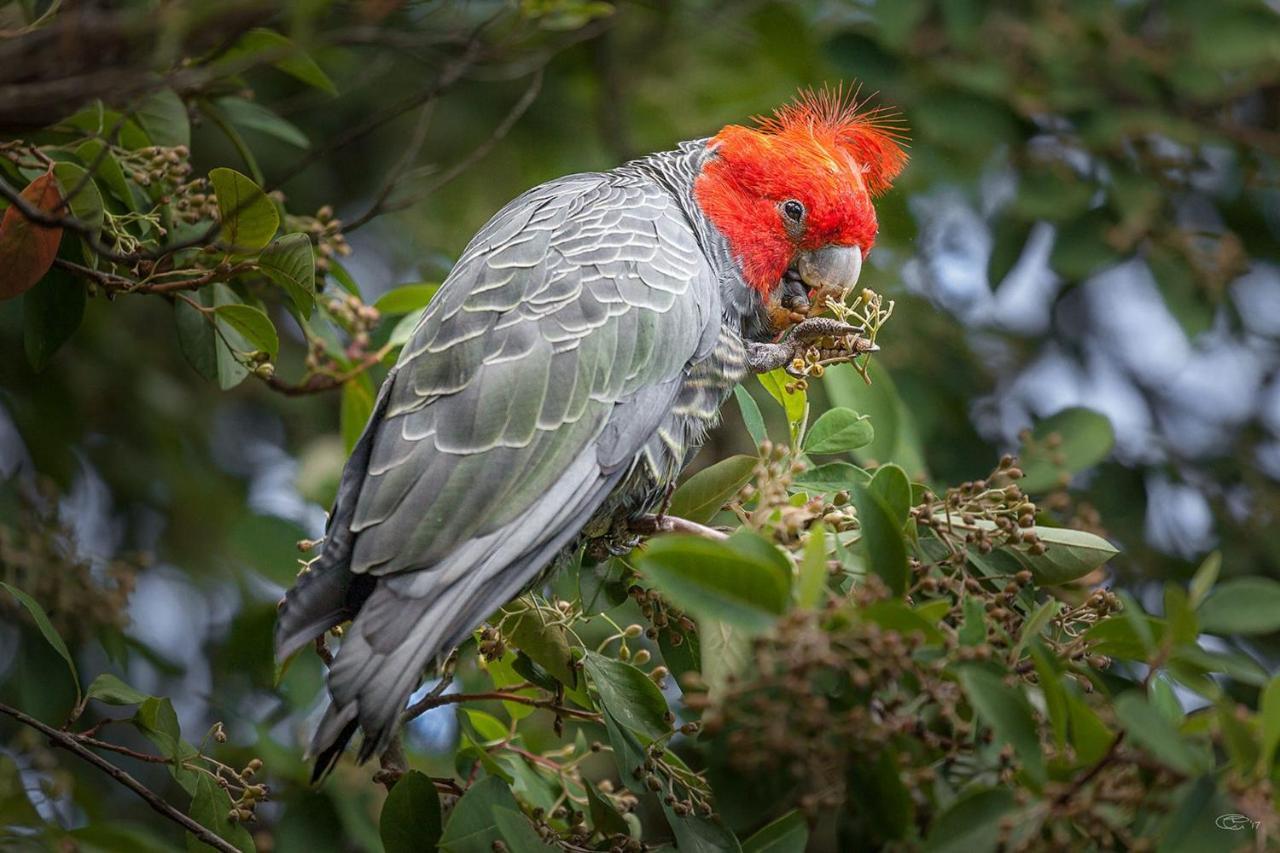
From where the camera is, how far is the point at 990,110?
4.54m

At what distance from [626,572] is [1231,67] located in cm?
329

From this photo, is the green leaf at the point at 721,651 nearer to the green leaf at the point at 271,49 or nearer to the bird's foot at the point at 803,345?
the bird's foot at the point at 803,345

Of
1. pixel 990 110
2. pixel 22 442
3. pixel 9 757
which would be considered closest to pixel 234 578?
pixel 22 442

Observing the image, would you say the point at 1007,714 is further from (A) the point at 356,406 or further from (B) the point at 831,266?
(A) the point at 356,406

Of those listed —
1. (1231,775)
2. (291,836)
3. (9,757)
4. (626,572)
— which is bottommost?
(291,836)

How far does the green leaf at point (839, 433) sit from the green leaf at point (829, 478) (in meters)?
0.04

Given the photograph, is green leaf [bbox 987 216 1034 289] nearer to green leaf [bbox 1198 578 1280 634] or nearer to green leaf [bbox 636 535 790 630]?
green leaf [bbox 1198 578 1280 634]

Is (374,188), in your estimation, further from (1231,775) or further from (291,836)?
(1231,775)

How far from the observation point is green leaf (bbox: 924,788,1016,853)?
1.90 metres

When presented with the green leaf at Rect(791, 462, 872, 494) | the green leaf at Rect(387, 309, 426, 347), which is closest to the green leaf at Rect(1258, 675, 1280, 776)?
the green leaf at Rect(791, 462, 872, 494)

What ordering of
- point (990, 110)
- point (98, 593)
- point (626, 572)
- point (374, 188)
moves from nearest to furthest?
point (626, 572) → point (98, 593) → point (990, 110) → point (374, 188)

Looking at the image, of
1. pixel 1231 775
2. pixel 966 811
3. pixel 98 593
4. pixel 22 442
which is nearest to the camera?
pixel 1231 775

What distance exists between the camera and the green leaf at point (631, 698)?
2.53 m

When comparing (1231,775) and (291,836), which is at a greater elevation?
(1231,775)
